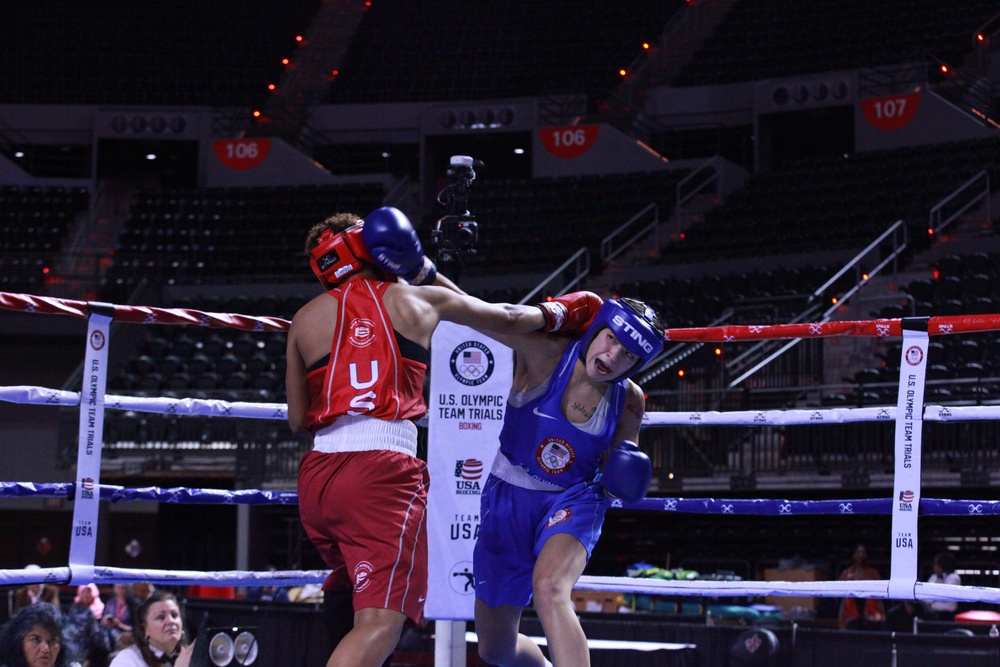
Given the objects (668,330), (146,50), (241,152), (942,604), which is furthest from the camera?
(146,50)

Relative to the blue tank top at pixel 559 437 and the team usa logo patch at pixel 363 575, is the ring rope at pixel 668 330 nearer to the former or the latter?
the blue tank top at pixel 559 437

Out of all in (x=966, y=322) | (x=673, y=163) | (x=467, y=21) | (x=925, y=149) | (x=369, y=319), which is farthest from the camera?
(x=467, y=21)

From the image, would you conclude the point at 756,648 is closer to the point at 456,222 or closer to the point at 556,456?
the point at 556,456

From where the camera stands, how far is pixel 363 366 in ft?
8.09

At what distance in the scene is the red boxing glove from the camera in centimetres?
279

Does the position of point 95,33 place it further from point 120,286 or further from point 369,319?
point 369,319

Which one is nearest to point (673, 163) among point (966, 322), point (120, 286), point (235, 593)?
point (120, 286)

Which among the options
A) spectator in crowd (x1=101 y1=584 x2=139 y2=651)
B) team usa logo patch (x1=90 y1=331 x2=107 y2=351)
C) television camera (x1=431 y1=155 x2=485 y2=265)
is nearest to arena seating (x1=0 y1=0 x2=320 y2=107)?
spectator in crowd (x1=101 y1=584 x2=139 y2=651)

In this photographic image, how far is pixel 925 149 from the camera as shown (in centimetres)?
1394

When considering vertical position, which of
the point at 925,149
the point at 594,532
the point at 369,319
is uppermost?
the point at 925,149

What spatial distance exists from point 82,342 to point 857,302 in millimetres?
9736

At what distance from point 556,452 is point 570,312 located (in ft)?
1.13

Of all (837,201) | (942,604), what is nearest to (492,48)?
(837,201)

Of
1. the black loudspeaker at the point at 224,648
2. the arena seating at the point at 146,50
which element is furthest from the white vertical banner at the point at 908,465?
the arena seating at the point at 146,50
